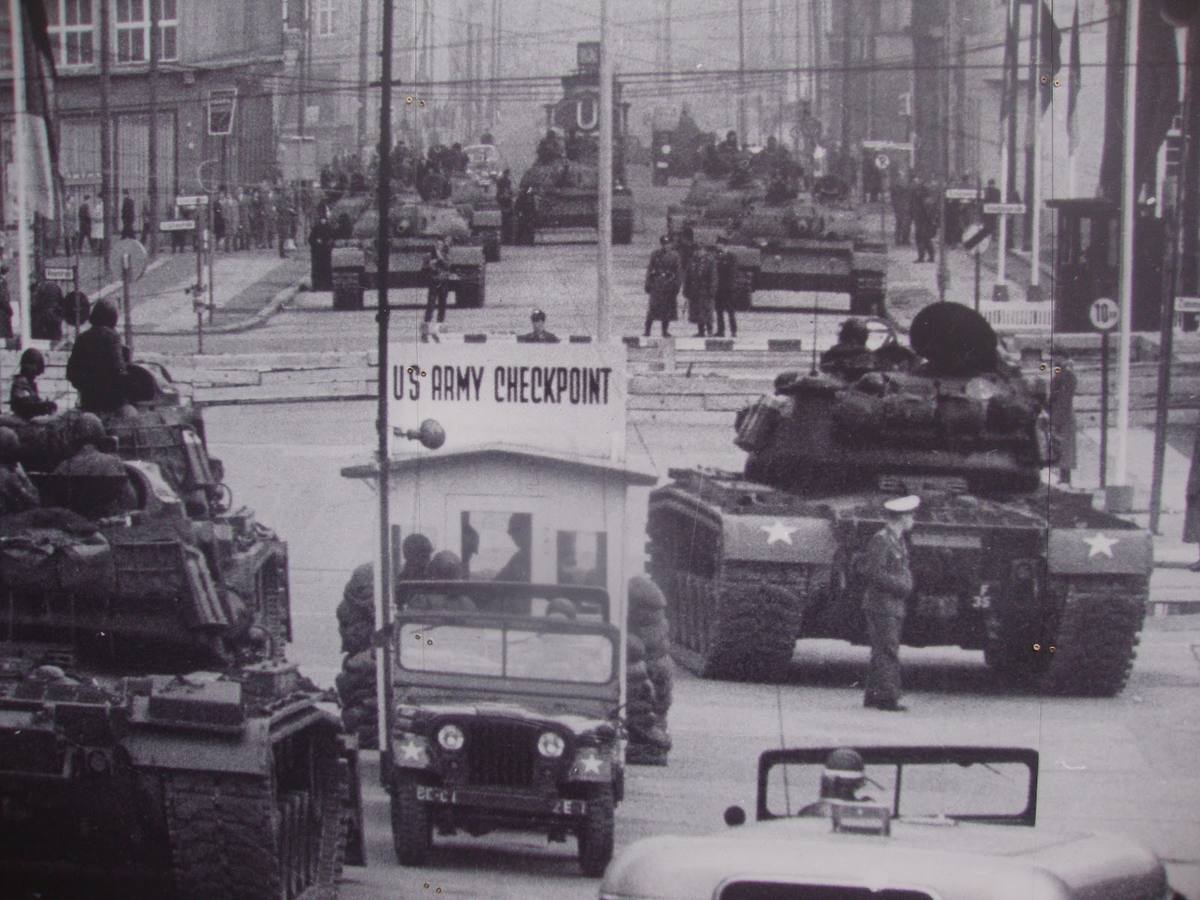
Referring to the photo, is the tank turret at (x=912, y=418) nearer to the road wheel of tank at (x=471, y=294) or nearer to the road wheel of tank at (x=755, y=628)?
the road wheel of tank at (x=755, y=628)

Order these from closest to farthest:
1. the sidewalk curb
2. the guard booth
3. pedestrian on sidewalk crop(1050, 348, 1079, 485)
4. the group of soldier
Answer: the group of soldier
the guard booth
the sidewalk curb
pedestrian on sidewalk crop(1050, 348, 1079, 485)

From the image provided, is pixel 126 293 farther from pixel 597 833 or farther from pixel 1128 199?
pixel 1128 199

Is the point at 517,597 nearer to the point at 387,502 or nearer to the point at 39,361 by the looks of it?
the point at 387,502

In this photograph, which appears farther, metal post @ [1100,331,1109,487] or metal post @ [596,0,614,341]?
metal post @ [1100,331,1109,487]

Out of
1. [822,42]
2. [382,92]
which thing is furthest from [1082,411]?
[382,92]

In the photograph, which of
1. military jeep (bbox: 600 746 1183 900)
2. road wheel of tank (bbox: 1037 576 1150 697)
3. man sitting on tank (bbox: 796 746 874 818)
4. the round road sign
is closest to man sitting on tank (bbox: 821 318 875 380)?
the round road sign

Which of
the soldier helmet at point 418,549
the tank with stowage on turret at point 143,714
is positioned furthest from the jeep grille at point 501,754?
the soldier helmet at point 418,549

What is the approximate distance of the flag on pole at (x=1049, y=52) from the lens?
11664 millimetres

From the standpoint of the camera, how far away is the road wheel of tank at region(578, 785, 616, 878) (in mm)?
9586

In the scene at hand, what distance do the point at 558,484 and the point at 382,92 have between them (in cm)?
242

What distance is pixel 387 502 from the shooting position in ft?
35.0

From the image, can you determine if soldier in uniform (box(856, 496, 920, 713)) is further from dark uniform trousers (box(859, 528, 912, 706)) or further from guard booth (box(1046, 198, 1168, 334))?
guard booth (box(1046, 198, 1168, 334))

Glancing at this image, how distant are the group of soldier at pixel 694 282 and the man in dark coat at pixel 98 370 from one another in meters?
2.61

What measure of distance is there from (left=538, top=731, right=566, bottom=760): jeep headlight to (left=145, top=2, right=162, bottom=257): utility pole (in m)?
4.08
